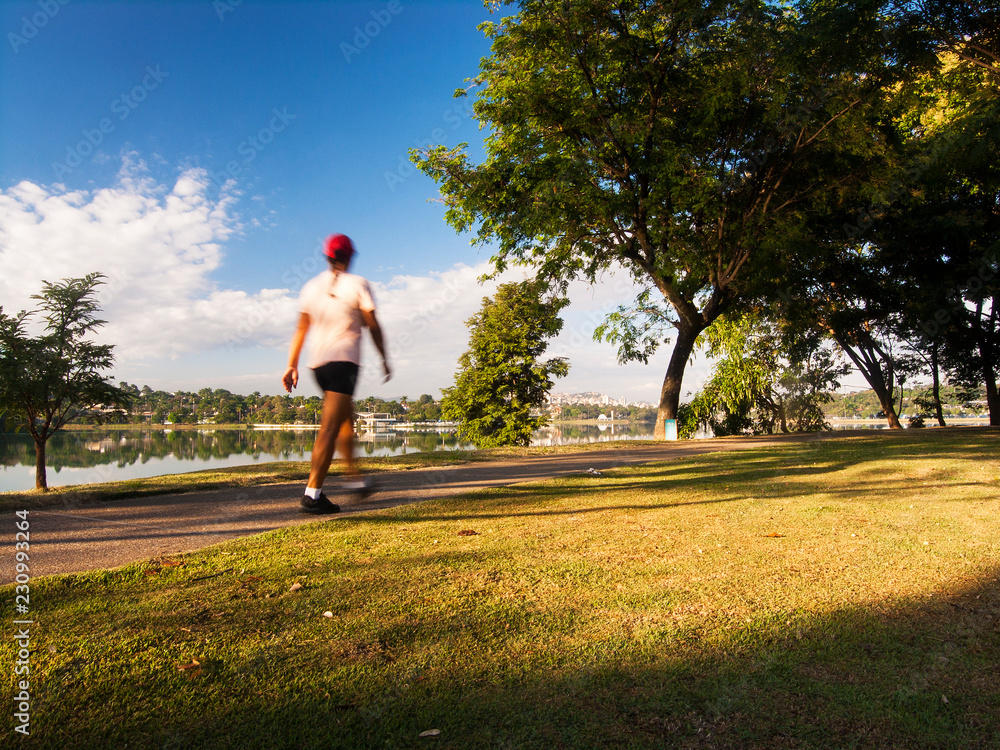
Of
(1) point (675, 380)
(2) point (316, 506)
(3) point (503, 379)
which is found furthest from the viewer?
(3) point (503, 379)

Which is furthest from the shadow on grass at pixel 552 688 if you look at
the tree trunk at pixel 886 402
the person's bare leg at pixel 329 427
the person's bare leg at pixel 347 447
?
the tree trunk at pixel 886 402

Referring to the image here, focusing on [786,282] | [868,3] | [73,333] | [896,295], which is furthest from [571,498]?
[896,295]

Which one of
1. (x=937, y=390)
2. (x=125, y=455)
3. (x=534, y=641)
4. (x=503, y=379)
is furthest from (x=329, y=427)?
(x=503, y=379)

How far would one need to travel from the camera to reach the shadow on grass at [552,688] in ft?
5.08

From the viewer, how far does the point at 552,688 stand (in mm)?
1793

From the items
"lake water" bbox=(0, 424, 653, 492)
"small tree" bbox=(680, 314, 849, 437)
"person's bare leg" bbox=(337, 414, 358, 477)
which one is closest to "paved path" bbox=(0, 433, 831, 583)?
"person's bare leg" bbox=(337, 414, 358, 477)

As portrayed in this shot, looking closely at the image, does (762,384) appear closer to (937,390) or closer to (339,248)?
(937,390)

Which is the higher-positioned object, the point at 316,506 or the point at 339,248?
the point at 339,248

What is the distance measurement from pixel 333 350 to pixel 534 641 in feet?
9.59

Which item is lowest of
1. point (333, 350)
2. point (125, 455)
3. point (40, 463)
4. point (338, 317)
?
point (125, 455)

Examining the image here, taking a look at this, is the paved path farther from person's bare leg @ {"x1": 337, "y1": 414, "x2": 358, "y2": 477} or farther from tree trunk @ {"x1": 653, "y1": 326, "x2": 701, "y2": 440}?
tree trunk @ {"x1": 653, "y1": 326, "x2": 701, "y2": 440}

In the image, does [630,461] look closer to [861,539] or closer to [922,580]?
[861,539]

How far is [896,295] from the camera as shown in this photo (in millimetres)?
18828

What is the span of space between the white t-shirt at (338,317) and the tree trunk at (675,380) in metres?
13.2
